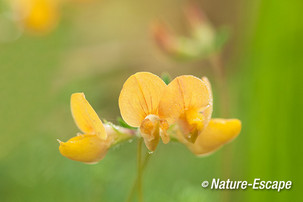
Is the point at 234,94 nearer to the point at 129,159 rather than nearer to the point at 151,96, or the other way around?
the point at 129,159

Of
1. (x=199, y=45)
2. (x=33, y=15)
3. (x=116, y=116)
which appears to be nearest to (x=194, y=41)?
(x=199, y=45)

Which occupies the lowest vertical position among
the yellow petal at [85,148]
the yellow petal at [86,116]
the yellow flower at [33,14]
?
the yellow petal at [85,148]

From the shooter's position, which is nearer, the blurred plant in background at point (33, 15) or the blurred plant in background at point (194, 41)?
the blurred plant in background at point (194, 41)

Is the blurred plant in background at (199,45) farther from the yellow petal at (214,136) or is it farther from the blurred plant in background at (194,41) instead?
the yellow petal at (214,136)

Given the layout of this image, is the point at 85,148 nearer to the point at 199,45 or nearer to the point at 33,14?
the point at 199,45

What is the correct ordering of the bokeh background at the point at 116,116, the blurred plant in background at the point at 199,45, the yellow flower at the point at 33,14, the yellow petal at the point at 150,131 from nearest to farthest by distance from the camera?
the yellow petal at the point at 150,131 → the bokeh background at the point at 116,116 → the blurred plant in background at the point at 199,45 → the yellow flower at the point at 33,14

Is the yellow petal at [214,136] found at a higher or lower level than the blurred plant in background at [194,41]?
lower

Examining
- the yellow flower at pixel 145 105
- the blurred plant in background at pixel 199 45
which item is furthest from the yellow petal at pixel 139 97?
the blurred plant in background at pixel 199 45
